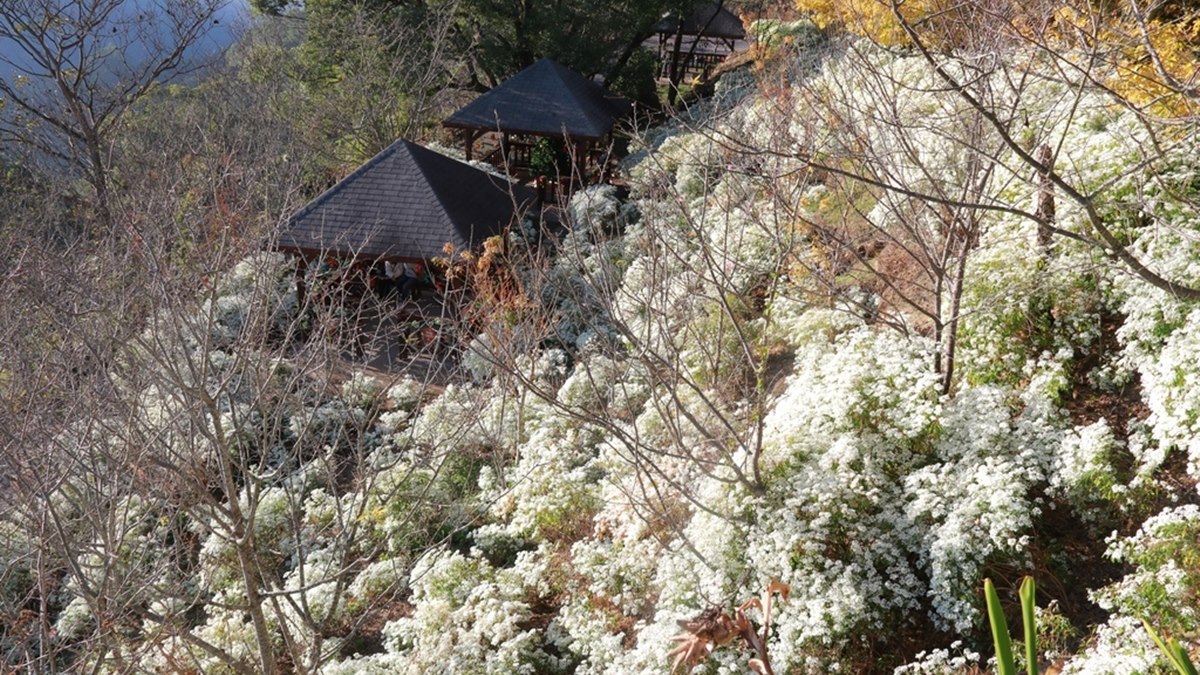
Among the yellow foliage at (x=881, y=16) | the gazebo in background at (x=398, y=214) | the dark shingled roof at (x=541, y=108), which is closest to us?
the yellow foliage at (x=881, y=16)

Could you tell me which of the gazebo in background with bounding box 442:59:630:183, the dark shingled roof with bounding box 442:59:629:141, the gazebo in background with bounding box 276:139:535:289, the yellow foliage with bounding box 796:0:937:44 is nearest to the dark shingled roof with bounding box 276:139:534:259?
Answer: the gazebo in background with bounding box 276:139:535:289

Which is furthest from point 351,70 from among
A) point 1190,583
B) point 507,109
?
point 1190,583

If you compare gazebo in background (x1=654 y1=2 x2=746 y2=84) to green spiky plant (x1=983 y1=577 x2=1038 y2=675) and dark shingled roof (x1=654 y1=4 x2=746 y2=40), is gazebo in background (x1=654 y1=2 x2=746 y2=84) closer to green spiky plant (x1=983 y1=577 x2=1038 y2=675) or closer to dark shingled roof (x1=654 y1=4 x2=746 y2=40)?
dark shingled roof (x1=654 y1=4 x2=746 y2=40)

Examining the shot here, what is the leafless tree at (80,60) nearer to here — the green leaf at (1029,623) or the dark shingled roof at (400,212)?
the dark shingled roof at (400,212)

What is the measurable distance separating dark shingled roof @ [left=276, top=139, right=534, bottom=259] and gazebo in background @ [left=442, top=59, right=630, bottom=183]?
336cm

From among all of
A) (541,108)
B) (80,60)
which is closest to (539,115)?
(541,108)

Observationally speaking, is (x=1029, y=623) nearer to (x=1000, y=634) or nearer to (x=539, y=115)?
(x=1000, y=634)

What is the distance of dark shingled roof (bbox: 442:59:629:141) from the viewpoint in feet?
60.2

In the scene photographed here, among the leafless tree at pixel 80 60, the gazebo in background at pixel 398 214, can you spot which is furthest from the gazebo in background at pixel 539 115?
the leafless tree at pixel 80 60

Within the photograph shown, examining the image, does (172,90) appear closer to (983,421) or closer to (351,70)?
(351,70)

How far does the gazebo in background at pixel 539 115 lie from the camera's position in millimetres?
18375

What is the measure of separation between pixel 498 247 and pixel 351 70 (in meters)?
10.6

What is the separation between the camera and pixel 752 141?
8406mm

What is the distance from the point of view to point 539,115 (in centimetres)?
1856
